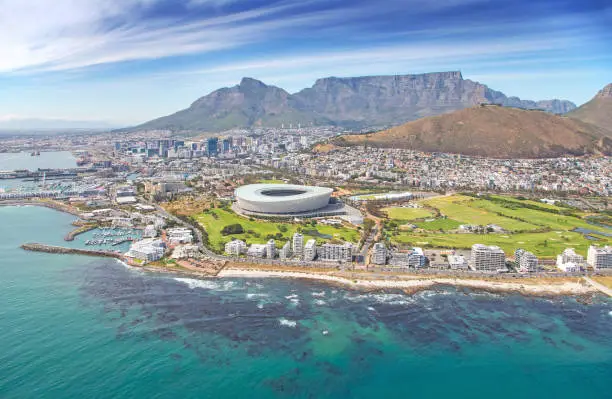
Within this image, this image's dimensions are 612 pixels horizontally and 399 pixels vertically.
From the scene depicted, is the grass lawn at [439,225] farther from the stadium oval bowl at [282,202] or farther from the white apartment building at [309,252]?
the white apartment building at [309,252]

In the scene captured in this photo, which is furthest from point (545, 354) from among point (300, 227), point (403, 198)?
point (403, 198)

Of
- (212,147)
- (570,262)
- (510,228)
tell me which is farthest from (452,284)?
(212,147)

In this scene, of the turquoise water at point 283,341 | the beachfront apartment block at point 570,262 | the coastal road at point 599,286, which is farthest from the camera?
the beachfront apartment block at point 570,262

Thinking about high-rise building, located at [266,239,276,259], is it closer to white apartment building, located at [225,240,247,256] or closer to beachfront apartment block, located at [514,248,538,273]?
white apartment building, located at [225,240,247,256]

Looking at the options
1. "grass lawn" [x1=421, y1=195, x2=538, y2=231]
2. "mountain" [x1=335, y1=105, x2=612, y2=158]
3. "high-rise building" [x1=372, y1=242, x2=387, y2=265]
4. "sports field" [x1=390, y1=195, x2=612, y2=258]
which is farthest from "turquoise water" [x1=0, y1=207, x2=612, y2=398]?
"mountain" [x1=335, y1=105, x2=612, y2=158]

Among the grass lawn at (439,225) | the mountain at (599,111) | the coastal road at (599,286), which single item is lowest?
the coastal road at (599,286)

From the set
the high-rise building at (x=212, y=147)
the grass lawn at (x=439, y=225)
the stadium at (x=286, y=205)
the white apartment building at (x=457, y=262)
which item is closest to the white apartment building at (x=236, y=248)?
the stadium at (x=286, y=205)

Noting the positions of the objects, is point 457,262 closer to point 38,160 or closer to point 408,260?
point 408,260
